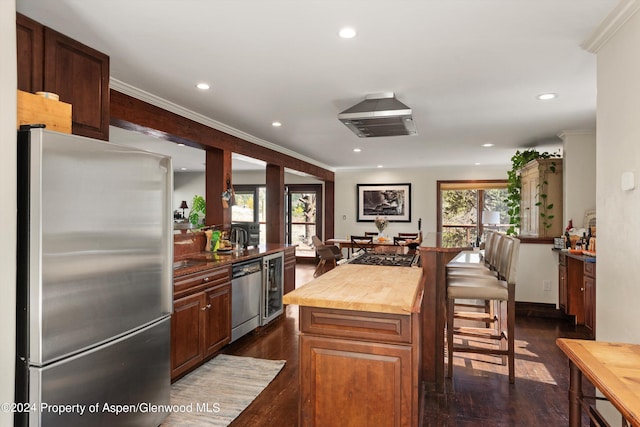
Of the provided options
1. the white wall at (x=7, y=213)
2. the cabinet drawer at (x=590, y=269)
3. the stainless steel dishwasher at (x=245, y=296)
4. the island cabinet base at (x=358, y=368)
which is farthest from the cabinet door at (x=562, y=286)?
the white wall at (x=7, y=213)

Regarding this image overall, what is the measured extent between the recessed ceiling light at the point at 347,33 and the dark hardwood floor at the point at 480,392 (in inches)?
93.1

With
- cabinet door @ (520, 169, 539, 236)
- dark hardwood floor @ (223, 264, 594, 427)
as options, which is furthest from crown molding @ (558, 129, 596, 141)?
dark hardwood floor @ (223, 264, 594, 427)

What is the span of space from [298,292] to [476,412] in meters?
1.60

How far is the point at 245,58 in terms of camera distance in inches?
101

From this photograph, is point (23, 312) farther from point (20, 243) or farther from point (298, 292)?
point (298, 292)

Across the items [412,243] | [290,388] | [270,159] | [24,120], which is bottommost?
[290,388]

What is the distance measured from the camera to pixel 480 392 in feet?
9.37

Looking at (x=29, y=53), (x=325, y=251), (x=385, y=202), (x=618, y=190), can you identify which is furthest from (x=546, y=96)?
(x=385, y=202)

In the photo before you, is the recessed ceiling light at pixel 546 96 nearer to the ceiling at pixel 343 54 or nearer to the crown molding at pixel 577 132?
the ceiling at pixel 343 54

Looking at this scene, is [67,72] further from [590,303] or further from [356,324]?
[590,303]

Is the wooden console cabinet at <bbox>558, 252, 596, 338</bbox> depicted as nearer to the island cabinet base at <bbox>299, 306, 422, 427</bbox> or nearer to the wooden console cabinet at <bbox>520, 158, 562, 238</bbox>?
the wooden console cabinet at <bbox>520, 158, 562, 238</bbox>

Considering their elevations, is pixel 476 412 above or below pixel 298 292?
below

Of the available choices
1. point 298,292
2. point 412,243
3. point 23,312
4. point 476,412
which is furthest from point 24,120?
point 412,243

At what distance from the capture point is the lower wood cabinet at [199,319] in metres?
2.91
